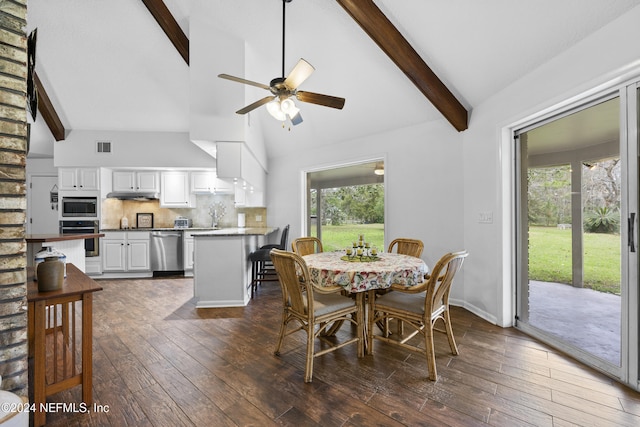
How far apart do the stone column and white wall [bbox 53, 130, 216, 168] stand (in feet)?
13.4

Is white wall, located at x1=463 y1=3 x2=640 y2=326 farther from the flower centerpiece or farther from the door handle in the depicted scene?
the flower centerpiece

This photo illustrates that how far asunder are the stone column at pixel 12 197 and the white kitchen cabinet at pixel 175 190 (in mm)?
4254

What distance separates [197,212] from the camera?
5930mm

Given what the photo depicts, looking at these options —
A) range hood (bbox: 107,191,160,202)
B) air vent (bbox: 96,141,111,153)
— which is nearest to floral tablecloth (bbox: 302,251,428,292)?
range hood (bbox: 107,191,160,202)

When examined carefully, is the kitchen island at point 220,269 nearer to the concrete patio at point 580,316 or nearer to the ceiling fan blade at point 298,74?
the ceiling fan blade at point 298,74

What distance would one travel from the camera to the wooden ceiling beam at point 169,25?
358cm

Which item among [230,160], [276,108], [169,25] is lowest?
[230,160]

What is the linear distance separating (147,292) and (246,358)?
2.81m

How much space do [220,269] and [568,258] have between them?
11.8 ft

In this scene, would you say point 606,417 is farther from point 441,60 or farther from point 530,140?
point 441,60

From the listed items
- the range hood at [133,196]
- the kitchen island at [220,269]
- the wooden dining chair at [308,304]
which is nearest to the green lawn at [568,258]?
the wooden dining chair at [308,304]

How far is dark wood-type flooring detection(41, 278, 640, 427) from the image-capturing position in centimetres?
159

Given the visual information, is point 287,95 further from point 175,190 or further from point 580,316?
point 175,190

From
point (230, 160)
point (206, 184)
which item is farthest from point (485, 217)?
point (206, 184)
